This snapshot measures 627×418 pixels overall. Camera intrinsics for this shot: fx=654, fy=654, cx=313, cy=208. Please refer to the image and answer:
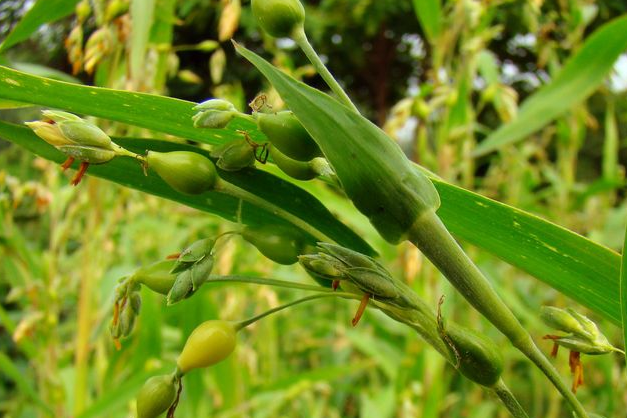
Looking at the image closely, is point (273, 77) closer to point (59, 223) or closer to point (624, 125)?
point (59, 223)

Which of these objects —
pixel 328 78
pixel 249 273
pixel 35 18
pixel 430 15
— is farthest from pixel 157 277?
pixel 430 15

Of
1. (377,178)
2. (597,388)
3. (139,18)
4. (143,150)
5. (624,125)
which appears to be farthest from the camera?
(624,125)

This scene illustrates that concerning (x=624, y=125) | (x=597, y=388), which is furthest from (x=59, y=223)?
(x=624, y=125)

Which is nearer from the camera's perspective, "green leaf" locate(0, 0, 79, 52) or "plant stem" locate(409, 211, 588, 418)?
"plant stem" locate(409, 211, 588, 418)

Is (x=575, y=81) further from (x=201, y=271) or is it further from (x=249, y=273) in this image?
(x=201, y=271)

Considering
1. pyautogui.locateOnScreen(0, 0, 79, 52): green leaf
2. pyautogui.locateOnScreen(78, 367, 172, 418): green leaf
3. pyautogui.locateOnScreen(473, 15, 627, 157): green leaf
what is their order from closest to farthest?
pyautogui.locateOnScreen(0, 0, 79, 52): green leaf
pyautogui.locateOnScreen(473, 15, 627, 157): green leaf
pyautogui.locateOnScreen(78, 367, 172, 418): green leaf

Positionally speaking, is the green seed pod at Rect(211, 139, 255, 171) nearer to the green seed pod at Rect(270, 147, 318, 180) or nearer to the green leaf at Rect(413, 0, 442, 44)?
the green seed pod at Rect(270, 147, 318, 180)

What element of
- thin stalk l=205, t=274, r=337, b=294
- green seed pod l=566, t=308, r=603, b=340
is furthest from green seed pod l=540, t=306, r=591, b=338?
thin stalk l=205, t=274, r=337, b=294
